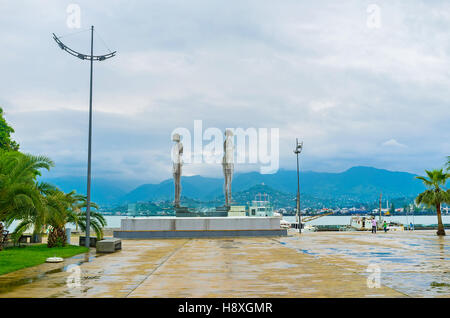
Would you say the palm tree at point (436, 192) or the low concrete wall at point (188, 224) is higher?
the palm tree at point (436, 192)

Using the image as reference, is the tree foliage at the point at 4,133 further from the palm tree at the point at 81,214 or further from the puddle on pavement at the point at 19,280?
the puddle on pavement at the point at 19,280

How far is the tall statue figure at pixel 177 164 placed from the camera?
37438 mm

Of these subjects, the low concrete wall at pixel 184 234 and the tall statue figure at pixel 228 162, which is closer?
the low concrete wall at pixel 184 234

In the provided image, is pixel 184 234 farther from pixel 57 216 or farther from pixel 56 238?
pixel 57 216

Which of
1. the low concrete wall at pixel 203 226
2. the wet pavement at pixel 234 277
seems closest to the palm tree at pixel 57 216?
the wet pavement at pixel 234 277

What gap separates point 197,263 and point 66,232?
12.7 metres

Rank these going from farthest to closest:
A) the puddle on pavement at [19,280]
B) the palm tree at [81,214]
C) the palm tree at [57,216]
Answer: the palm tree at [81,214] → the palm tree at [57,216] → the puddle on pavement at [19,280]

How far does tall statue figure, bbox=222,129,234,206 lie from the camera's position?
37.3 meters

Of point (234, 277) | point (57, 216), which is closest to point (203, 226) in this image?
point (57, 216)

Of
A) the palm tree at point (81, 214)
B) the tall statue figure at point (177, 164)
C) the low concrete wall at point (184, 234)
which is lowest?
the low concrete wall at point (184, 234)

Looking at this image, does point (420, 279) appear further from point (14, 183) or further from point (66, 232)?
point (66, 232)

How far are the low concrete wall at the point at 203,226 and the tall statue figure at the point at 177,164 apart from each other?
223cm

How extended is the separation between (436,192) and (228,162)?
17.2 m
